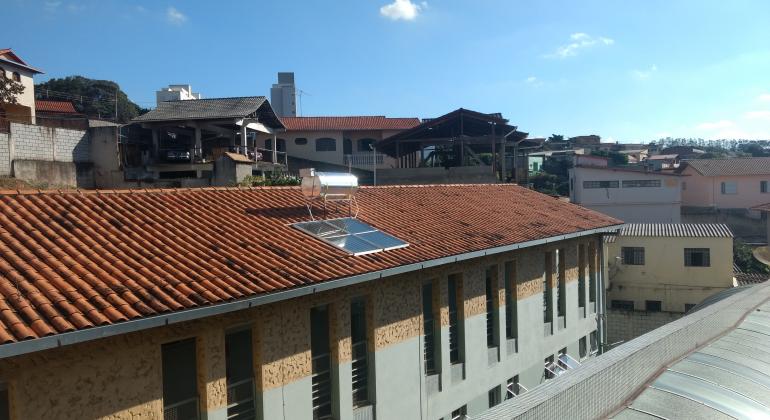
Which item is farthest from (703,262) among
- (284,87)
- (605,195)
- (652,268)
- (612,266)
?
(284,87)

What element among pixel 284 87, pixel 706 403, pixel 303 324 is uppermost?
pixel 284 87

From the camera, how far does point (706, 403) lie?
757 centimetres

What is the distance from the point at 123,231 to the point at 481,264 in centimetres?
719

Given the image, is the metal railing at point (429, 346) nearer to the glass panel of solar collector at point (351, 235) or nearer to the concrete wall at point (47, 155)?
the glass panel of solar collector at point (351, 235)

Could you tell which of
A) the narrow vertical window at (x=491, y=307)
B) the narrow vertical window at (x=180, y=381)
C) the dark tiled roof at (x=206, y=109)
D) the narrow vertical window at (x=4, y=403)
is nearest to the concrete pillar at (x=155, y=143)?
the dark tiled roof at (x=206, y=109)

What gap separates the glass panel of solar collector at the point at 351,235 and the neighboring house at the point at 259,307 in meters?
0.07

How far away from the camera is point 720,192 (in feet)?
172

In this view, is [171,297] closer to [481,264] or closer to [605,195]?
[481,264]

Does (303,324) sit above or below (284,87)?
below

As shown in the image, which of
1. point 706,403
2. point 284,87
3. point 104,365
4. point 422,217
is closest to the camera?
point 104,365

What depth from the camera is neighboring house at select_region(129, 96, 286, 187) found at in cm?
2841

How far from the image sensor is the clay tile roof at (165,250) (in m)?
6.11

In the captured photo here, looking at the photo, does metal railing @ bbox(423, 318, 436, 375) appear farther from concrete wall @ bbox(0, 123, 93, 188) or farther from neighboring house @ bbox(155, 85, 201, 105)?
neighboring house @ bbox(155, 85, 201, 105)

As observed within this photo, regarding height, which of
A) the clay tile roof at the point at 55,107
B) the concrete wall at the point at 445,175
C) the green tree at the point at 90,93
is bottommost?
the concrete wall at the point at 445,175
